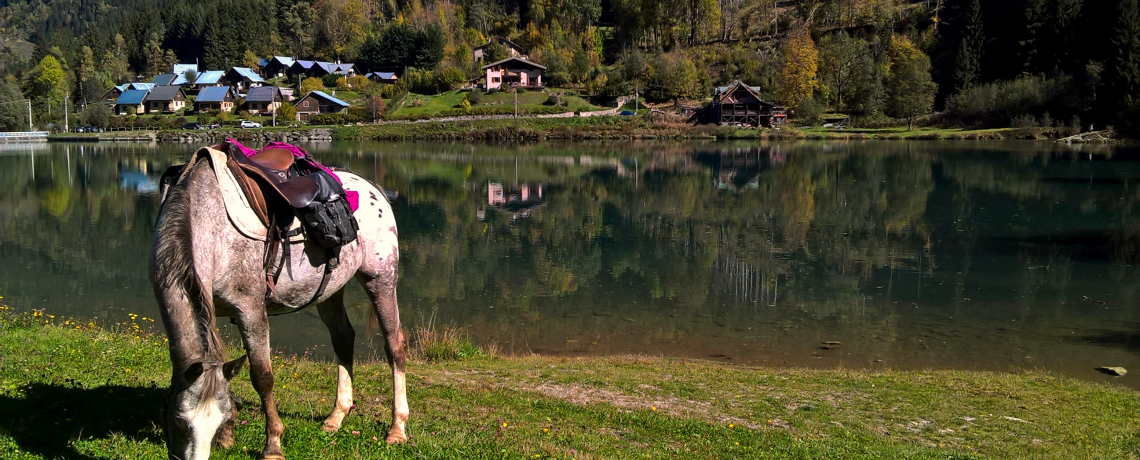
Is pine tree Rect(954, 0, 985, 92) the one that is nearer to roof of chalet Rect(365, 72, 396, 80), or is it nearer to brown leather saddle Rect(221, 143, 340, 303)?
roof of chalet Rect(365, 72, 396, 80)

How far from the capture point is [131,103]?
112438 mm

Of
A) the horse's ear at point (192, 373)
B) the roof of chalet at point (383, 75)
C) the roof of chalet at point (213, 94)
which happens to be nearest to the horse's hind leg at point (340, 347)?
the horse's ear at point (192, 373)

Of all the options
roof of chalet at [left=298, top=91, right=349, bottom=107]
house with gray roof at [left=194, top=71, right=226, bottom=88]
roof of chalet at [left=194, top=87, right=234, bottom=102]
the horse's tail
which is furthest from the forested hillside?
the horse's tail

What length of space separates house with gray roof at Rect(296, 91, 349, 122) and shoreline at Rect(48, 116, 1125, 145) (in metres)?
9.02

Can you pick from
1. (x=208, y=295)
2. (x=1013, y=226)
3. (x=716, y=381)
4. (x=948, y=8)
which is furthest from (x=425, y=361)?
(x=948, y=8)

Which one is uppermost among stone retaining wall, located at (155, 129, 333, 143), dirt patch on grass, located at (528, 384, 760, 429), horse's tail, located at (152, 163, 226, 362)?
stone retaining wall, located at (155, 129, 333, 143)

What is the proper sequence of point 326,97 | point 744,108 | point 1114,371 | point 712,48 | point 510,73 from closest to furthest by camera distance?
point 1114,371
point 744,108
point 326,97
point 510,73
point 712,48

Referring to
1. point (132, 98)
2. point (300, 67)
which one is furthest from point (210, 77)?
point (300, 67)

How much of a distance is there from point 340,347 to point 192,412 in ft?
8.34

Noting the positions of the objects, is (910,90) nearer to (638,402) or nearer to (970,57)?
(970,57)

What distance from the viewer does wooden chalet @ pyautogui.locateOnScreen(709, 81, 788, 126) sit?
94.3 m

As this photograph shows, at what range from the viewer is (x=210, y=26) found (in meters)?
142

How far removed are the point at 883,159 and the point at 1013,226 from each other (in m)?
28.7

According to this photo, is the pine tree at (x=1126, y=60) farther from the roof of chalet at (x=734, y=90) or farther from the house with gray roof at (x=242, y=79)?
the house with gray roof at (x=242, y=79)
